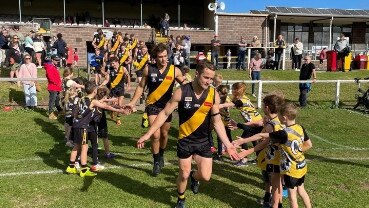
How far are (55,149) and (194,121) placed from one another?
474cm

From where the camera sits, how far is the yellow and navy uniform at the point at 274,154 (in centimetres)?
573

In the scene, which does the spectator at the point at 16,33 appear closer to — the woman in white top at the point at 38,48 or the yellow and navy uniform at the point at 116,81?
the woman in white top at the point at 38,48

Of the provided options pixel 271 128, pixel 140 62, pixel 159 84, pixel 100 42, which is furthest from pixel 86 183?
pixel 100 42

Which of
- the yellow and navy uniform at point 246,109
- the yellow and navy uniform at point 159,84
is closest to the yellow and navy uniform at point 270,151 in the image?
the yellow and navy uniform at point 246,109

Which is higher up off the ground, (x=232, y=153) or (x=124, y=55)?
(x=124, y=55)

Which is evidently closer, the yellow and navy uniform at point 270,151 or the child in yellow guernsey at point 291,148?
the child in yellow guernsey at point 291,148

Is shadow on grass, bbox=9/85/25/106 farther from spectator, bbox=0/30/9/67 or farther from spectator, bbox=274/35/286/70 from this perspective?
spectator, bbox=274/35/286/70

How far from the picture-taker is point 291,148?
5.40 m

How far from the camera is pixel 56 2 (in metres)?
33.0

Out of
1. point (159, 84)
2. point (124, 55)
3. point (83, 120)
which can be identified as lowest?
point (83, 120)

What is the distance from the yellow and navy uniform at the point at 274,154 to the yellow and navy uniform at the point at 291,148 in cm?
23

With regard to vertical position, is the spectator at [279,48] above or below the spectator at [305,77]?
above

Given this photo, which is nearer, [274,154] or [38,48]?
[274,154]

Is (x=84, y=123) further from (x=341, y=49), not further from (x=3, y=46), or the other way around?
(x=341, y=49)
